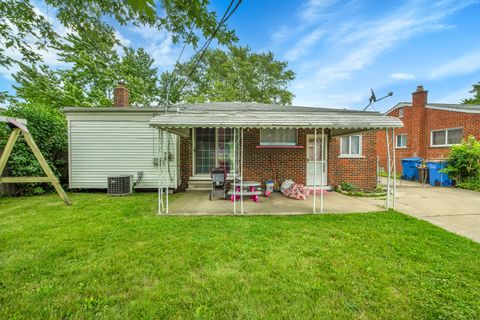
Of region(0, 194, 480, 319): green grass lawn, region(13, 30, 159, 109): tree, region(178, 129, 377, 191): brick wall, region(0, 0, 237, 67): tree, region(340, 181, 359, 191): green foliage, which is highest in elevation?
region(13, 30, 159, 109): tree

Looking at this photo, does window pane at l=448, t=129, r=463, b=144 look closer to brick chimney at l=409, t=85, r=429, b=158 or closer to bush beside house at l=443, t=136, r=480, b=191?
brick chimney at l=409, t=85, r=429, b=158

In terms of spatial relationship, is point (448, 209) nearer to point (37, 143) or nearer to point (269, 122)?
point (269, 122)

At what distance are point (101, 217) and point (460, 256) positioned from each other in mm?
6699

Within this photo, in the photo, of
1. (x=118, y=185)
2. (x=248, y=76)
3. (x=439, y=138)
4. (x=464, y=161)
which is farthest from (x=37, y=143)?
(x=439, y=138)

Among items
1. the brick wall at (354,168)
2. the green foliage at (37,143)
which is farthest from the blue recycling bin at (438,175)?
the green foliage at (37,143)

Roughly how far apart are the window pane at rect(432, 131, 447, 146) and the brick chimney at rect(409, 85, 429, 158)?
0.38 meters

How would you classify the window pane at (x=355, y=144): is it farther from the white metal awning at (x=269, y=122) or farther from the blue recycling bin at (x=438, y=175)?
the blue recycling bin at (x=438, y=175)

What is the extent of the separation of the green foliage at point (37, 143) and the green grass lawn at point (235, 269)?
361 centimetres

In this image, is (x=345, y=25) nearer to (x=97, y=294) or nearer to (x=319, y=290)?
(x=319, y=290)

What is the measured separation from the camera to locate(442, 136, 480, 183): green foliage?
28.6 feet

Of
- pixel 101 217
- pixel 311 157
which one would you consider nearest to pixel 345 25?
pixel 311 157

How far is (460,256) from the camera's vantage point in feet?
10.1

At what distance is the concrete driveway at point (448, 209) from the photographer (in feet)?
14.0

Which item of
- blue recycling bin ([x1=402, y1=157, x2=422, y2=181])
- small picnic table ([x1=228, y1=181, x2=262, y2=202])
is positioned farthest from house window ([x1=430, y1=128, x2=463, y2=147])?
small picnic table ([x1=228, y1=181, x2=262, y2=202])
